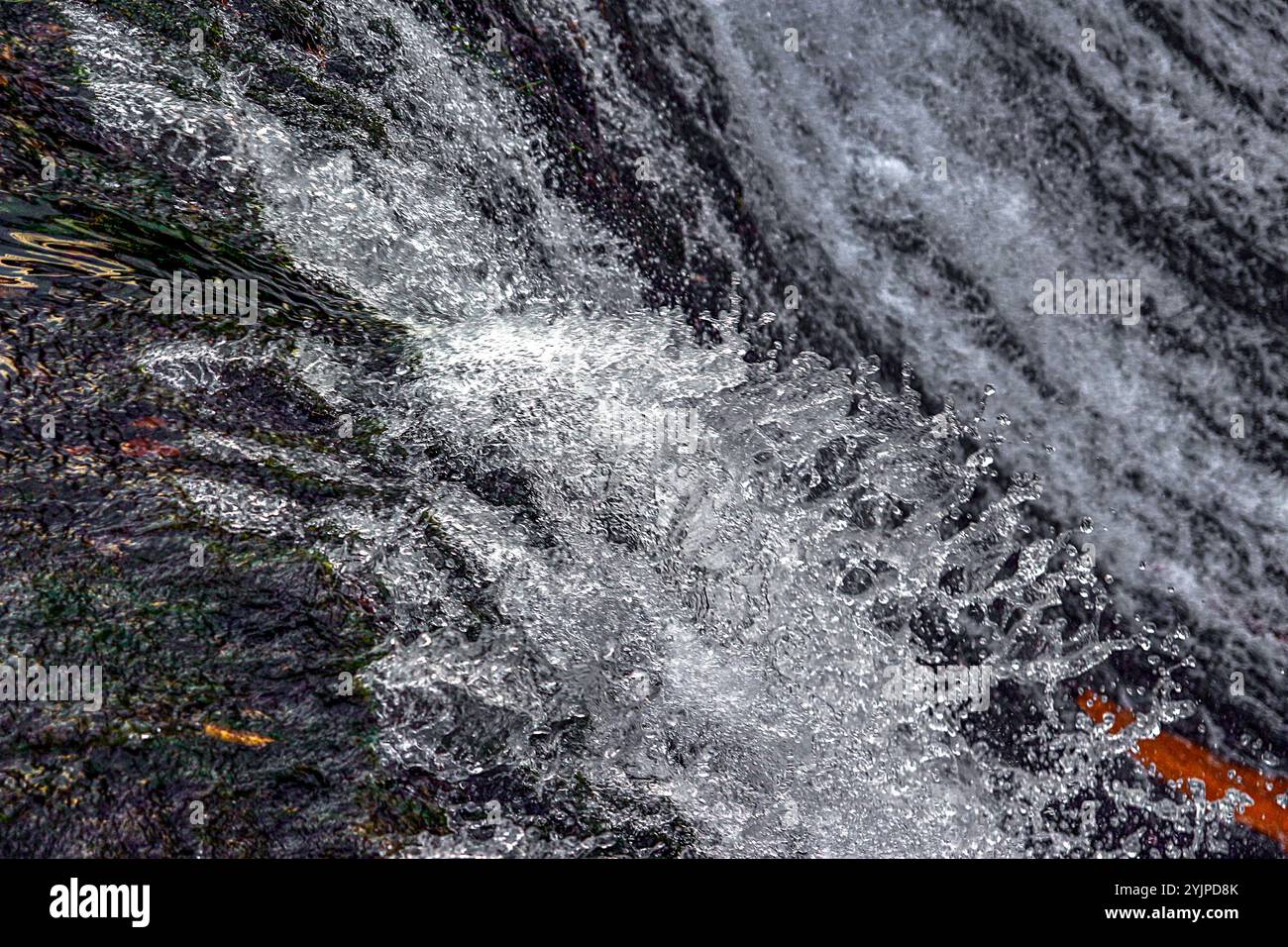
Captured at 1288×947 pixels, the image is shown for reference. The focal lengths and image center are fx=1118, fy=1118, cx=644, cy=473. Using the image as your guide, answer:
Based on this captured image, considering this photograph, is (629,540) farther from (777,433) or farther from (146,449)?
(146,449)

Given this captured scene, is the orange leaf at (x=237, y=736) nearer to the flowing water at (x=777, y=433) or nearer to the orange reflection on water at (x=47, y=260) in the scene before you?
the flowing water at (x=777, y=433)

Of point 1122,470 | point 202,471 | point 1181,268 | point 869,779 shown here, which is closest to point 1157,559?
point 1122,470

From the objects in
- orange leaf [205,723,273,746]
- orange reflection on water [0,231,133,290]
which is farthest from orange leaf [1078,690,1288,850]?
orange reflection on water [0,231,133,290]

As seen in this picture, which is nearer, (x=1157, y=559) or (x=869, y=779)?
(x=869, y=779)

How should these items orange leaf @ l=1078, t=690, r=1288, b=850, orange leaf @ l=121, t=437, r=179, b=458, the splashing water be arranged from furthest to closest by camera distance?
orange leaf @ l=1078, t=690, r=1288, b=850
the splashing water
orange leaf @ l=121, t=437, r=179, b=458

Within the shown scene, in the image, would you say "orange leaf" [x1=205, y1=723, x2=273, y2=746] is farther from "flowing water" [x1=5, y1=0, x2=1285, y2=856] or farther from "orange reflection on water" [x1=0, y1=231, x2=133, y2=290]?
"orange reflection on water" [x1=0, y1=231, x2=133, y2=290]

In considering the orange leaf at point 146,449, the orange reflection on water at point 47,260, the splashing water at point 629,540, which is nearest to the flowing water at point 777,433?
the splashing water at point 629,540

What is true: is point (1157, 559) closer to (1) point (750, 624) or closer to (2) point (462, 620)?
(1) point (750, 624)

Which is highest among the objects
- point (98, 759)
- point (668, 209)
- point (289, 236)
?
point (668, 209)
